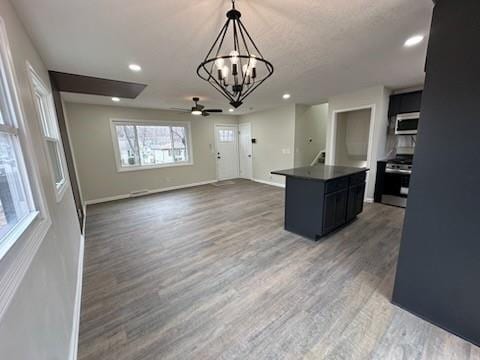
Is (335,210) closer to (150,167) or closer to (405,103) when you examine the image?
(405,103)

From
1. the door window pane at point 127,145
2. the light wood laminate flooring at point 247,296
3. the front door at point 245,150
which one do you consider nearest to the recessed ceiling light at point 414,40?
the light wood laminate flooring at point 247,296

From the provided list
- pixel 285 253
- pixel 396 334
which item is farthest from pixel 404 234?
pixel 285 253

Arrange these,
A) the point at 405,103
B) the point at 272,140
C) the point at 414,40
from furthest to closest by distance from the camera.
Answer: the point at 272,140
the point at 405,103
the point at 414,40

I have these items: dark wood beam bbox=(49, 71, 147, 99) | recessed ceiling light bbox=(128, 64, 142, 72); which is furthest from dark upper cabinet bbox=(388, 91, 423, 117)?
dark wood beam bbox=(49, 71, 147, 99)

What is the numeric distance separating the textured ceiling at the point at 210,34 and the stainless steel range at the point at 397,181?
63.3 inches

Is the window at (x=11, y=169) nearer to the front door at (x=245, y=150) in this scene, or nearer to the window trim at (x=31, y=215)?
the window trim at (x=31, y=215)

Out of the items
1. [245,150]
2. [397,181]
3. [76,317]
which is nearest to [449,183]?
[76,317]

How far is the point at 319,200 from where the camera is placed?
279 centimetres

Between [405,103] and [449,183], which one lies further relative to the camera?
[405,103]

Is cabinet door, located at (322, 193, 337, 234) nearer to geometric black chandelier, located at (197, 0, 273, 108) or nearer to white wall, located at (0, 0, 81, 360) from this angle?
geometric black chandelier, located at (197, 0, 273, 108)

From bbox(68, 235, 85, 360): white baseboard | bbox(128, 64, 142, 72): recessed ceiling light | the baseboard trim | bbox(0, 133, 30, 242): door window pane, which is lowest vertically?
bbox(68, 235, 85, 360): white baseboard

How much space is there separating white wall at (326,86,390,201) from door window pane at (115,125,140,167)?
5212 millimetres

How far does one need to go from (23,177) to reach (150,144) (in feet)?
16.1

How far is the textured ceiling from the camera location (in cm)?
158
